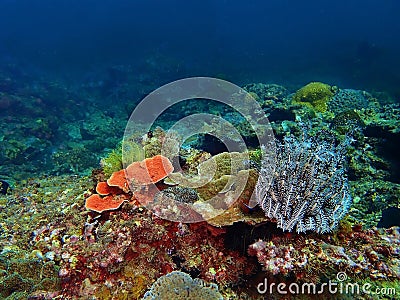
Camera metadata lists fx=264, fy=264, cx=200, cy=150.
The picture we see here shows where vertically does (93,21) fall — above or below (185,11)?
below

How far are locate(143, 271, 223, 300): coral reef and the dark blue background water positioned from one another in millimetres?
21658

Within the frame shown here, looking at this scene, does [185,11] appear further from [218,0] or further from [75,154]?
[75,154]

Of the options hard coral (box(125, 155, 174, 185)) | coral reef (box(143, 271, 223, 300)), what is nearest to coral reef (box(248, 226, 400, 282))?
coral reef (box(143, 271, 223, 300))

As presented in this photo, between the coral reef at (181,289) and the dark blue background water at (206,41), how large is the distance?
21658mm

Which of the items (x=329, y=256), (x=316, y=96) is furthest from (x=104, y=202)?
(x=316, y=96)

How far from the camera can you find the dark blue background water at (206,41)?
1282 inches

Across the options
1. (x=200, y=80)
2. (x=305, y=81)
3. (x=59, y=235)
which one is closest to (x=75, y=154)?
(x=59, y=235)

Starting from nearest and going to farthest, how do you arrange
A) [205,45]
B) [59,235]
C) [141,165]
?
[59,235] < [141,165] < [205,45]

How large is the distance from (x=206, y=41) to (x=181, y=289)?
6069 centimetres

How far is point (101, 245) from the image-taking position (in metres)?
3.05

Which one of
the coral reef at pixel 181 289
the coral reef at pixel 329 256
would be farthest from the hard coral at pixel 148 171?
the coral reef at pixel 329 256

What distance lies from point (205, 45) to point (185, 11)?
2062 inches

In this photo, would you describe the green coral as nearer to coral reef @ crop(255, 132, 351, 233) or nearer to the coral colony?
the coral colony

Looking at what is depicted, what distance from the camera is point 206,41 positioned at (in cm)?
5775
